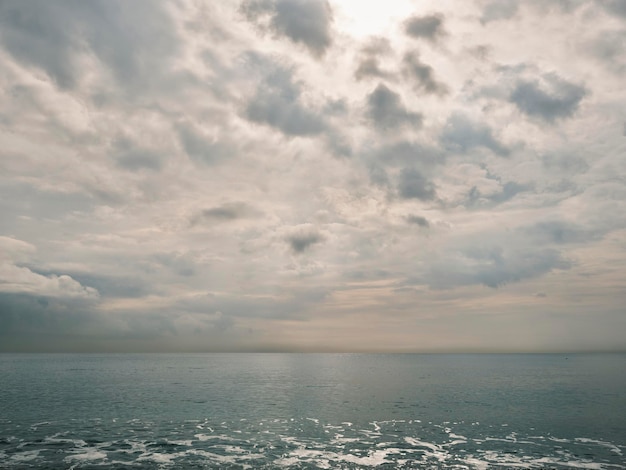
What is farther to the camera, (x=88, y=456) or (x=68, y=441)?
(x=68, y=441)

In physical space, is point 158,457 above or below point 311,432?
below

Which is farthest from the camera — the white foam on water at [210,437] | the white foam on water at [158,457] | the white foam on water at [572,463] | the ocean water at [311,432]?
the white foam on water at [210,437]

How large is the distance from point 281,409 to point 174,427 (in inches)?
984

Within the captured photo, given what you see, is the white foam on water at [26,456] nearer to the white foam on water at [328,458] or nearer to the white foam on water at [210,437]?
the white foam on water at [210,437]

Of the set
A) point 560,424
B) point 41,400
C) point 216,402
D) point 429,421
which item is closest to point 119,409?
point 216,402

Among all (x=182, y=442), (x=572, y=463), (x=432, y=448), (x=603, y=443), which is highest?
(x=603, y=443)

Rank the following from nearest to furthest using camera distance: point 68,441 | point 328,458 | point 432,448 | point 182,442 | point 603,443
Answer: point 328,458
point 432,448
point 68,441
point 182,442
point 603,443

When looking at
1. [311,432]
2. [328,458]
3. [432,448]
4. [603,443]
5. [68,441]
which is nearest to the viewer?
[328,458]

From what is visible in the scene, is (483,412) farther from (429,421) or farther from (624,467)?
(624,467)

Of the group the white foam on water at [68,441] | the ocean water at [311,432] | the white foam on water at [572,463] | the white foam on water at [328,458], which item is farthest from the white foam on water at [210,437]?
the white foam on water at [572,463]

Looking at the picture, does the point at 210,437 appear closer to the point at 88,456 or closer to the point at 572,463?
the point at 88,456

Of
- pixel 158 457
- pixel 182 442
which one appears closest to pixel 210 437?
pixel 182 442

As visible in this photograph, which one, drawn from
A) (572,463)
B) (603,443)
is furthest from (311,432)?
(603,443)

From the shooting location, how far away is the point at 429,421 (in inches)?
2680
